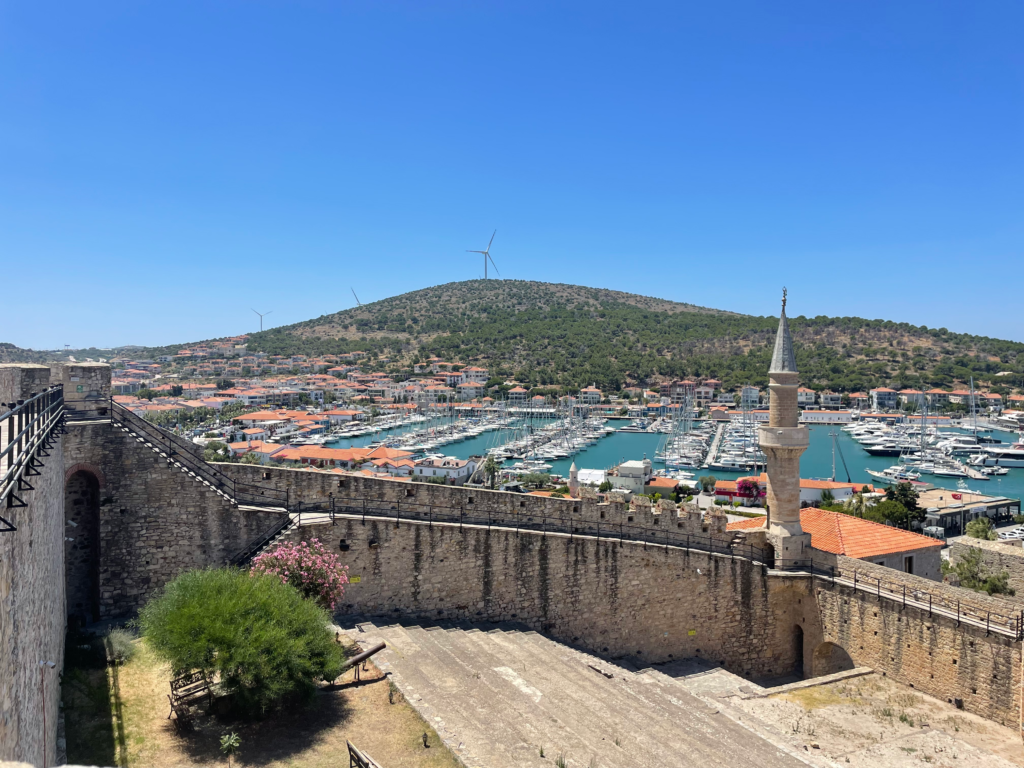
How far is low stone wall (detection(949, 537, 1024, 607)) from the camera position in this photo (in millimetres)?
19141

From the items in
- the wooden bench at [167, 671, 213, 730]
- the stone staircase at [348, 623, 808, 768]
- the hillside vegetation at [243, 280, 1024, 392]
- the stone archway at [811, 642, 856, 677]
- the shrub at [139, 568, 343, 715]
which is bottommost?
the stone archway at [811, 642, 856, 677]

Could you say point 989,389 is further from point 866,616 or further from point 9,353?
point 9,353

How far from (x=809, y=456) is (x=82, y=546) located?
282ft

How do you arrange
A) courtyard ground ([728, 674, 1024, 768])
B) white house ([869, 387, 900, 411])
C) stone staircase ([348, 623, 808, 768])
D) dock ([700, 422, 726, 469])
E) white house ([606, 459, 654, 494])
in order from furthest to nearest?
white house ([869, 387, 900, 411]) < dock ([700, 422, 726, 469]) < white house ([606, 459, 654, 494]) < courtyard ground ([728, 674, 1024, 768]) < stone staircase ([348, 623, 808, 768])

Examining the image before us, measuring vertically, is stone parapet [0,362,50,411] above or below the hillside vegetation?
below

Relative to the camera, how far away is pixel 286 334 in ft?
575

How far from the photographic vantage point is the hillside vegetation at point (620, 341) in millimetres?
123062

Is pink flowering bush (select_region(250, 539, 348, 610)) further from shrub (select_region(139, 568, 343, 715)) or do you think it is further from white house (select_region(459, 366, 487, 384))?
white house (select_region(459, 366, 487, 384))

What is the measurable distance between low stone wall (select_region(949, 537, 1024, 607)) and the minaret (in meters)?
8.45

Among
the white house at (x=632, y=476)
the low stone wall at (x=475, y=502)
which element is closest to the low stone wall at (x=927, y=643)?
the low stone wall at (x=475, y=502)

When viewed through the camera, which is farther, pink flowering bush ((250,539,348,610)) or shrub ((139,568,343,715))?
pink flowering bush ((250,539,348,610))

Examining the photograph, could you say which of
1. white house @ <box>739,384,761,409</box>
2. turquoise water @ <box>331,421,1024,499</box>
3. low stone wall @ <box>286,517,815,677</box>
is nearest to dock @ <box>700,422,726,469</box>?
turquoise water @ <box>331,421,1024,499</box>

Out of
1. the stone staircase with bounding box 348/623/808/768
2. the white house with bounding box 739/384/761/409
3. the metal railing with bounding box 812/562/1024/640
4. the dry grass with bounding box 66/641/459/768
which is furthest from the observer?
the white house with bounding box 739/384/761/409

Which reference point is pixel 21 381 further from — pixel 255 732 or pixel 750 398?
pixel 750 398
